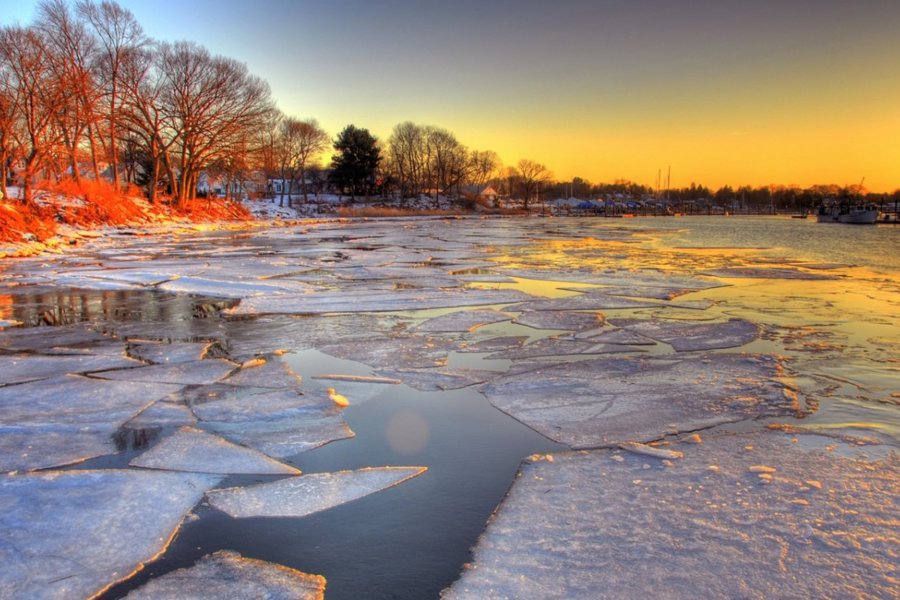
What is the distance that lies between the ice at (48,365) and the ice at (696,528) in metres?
4.19

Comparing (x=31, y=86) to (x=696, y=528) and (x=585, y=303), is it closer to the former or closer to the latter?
(x=585, y=303)

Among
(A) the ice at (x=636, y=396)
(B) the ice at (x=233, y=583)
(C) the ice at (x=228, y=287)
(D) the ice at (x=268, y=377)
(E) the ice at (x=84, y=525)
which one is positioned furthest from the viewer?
(C) the ice at (x=228, y=287)

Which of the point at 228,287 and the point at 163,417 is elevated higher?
the point at 228,287

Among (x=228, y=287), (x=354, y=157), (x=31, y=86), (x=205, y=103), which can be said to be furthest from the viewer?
(x=354, y=157)

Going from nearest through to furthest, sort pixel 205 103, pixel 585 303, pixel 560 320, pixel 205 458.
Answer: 1. pixel 205 458
2. pixel 560 320
3. pixel 585 303
4. pixel 205 103

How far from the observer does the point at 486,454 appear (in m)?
3.51

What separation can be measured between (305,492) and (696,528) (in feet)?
6.09

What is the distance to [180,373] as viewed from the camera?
5176mm

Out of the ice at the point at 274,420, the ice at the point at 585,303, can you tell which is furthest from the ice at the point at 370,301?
the ice at the point at 274,420

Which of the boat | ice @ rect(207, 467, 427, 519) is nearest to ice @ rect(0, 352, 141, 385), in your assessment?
ice @ rect(207, 467, 427, 519)

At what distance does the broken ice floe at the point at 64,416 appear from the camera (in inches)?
138

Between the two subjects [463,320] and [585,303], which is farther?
[585,303]

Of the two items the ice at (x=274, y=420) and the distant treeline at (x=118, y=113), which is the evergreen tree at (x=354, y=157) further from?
the ice at (x=274, y=420)

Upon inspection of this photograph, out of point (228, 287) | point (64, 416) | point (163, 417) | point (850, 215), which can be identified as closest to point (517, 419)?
point (163, 417)
